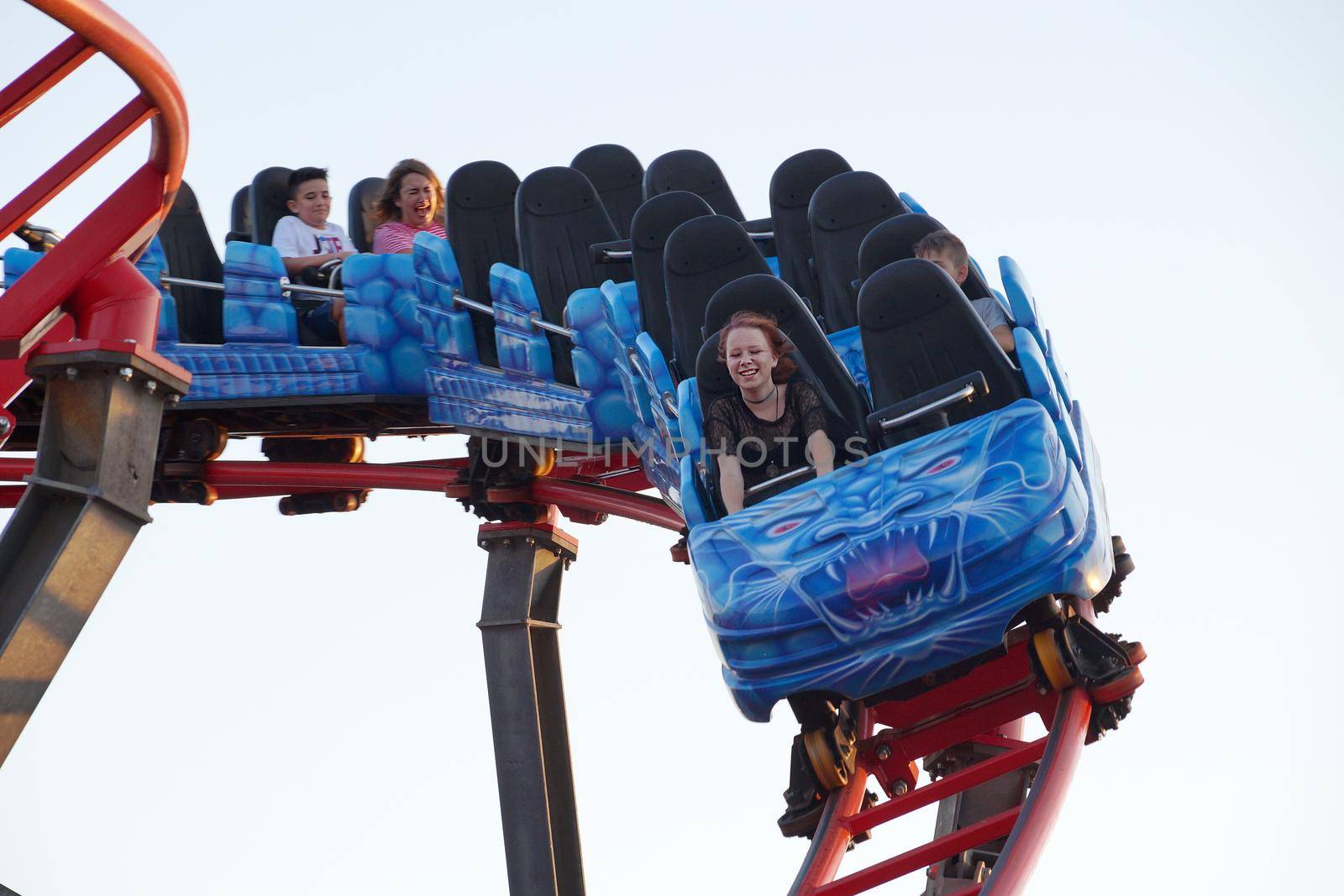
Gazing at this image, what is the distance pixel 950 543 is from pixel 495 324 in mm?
3148

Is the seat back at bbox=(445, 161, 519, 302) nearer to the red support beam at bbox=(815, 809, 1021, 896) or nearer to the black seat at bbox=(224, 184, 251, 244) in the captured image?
the black seat at bbox=(224, 184, 251, 244)

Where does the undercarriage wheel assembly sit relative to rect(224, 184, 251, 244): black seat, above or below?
below

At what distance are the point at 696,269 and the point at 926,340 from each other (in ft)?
3.93

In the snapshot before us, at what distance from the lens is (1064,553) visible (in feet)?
13.2

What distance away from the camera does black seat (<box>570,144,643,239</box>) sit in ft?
25.9

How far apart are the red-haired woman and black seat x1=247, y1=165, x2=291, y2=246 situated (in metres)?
4.11

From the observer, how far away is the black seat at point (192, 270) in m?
7.26

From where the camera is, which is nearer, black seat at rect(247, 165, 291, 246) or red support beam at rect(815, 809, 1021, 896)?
red support beam at rect(815, 809, 1021, 896)

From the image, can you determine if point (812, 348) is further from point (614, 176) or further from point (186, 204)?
point (186, 204)

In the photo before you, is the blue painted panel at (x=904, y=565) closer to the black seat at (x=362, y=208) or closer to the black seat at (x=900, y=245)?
the black seat at (x=900, y=245)

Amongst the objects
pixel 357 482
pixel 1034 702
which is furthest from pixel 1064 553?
pixel 357 482

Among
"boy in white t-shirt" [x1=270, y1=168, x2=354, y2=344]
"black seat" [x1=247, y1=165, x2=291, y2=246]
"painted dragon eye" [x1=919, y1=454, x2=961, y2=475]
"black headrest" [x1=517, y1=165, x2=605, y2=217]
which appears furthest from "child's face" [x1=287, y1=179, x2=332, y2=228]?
"painted dragon eye" [x1=919, y1=454, x2=961, y2=475]

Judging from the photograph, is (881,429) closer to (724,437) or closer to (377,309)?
(724,437)

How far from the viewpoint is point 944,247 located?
16.2ft
